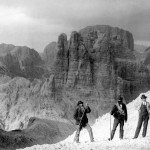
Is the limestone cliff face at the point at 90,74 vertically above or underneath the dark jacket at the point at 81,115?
above

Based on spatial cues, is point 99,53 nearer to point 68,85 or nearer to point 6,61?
point 68,85

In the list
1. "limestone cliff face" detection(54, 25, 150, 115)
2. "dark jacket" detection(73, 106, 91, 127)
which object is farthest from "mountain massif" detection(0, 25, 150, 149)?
"dark jacket" detection(73, 106, 91, 127)

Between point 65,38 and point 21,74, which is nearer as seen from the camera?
point 65,38

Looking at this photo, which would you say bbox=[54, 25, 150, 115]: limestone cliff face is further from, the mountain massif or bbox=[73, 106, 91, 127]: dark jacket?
bbox=[73, 106, 91, 127]: dark jacket

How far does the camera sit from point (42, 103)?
314 feet

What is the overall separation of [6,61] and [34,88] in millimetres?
92814

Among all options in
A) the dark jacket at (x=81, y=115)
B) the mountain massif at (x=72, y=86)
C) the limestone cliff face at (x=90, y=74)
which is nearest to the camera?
the dark jacket at (x=81, y=115)

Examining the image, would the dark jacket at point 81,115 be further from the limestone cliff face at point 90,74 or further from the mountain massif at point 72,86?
the limestone cliff face at point 90,74

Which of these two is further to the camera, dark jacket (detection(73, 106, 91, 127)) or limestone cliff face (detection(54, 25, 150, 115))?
limestone cliff face (detection(54, 25, 150, 115))

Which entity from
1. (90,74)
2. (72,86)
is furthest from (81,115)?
(90,74)

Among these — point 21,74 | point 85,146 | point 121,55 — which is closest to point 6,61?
point 21,74

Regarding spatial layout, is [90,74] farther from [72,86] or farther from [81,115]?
[81,115]

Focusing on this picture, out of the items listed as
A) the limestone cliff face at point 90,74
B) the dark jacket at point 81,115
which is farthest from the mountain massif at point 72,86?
the dark jacket at point 81,115

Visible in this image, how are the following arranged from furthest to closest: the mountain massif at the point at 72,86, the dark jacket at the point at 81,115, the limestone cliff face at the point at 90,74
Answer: the limestone cliff face at the point at 90,74 → the mountain massif at the point at 72,86 → the dark jacket at the point at 81,115
